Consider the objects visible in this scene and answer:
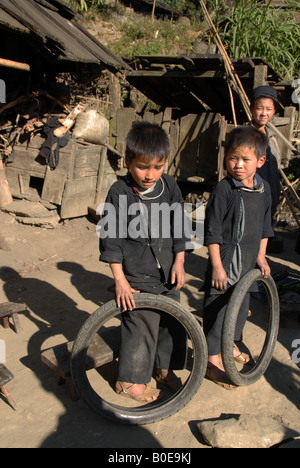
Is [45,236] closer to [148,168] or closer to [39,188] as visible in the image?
[39,188]

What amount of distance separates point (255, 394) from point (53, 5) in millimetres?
7536

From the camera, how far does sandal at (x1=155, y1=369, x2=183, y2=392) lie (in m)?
2.74

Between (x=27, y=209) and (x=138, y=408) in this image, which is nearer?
(x=138, y=408)

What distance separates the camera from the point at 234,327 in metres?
2.50

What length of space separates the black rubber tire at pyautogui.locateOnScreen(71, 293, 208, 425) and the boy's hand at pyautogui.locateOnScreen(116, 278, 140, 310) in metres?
0.04

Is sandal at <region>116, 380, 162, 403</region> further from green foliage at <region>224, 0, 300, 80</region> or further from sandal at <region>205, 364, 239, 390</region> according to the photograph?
green foliage at <region>224, 0, 300, 80</region>

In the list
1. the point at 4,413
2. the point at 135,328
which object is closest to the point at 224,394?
the point at 135,328

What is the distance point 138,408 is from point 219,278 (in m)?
1.00

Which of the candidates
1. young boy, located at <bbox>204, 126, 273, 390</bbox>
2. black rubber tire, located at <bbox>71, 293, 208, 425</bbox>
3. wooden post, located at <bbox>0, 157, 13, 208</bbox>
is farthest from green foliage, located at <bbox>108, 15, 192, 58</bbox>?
black rubber tire, located at <bbox>71, 293, 208, 425</bbox>

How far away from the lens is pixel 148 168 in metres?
2.32

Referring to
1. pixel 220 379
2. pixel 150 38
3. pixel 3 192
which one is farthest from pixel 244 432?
pixel 150 38

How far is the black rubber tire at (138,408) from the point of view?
2328 millimetres
